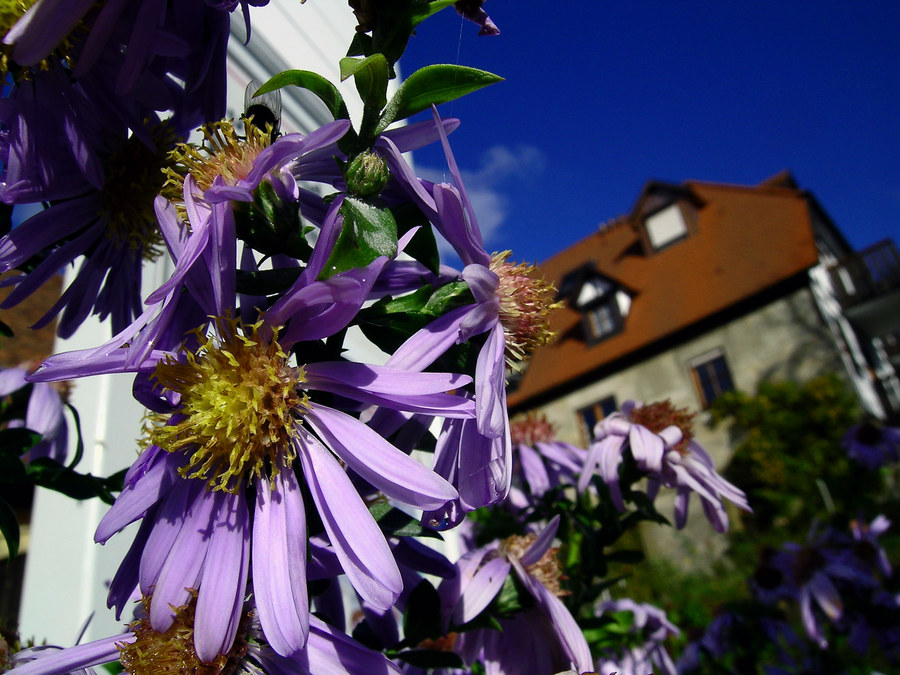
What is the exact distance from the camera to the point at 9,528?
695mm

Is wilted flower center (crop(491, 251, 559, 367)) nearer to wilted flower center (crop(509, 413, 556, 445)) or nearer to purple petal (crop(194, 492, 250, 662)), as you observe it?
purple petal (crop(194, 492, 250, 662))

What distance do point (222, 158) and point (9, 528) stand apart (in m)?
0.46

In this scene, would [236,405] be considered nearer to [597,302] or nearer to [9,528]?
[9,528]

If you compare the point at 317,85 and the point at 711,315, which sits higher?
the point at 711,315

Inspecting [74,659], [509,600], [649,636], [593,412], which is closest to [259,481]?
[74,659]

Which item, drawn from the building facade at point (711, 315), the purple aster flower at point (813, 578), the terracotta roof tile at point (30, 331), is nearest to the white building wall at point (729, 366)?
the building facade at point (711, 315)

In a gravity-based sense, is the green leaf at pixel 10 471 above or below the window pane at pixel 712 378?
below

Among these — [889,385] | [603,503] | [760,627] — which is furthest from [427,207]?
[889,385]

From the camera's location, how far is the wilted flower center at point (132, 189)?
2.48ft

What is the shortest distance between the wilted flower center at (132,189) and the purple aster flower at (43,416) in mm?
478

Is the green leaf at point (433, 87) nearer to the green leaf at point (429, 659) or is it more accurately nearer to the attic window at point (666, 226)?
the green leaf at point (429, 659)

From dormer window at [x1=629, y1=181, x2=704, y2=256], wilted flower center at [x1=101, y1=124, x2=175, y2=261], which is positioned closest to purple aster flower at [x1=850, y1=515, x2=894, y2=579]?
wilted flower center at [x1=101, y1=124, x2=175, y2=261]

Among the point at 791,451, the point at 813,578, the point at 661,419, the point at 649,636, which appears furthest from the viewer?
the point at 791,451

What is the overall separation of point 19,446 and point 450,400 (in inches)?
24.1
